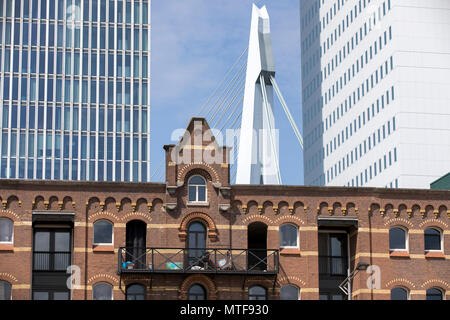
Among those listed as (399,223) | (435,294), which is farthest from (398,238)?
(435,294)

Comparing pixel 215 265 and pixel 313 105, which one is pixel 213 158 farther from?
pixel 313 105

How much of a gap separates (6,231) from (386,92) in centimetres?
7214

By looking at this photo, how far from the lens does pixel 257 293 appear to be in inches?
2138

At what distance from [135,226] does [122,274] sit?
307 cm

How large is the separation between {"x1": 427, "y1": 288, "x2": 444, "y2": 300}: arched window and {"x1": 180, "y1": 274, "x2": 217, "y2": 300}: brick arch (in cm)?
1224

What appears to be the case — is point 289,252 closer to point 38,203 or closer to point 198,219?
point 198,219

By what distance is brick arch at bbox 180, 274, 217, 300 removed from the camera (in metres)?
53.4

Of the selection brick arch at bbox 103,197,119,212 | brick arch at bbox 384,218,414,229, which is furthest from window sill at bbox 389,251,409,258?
brick arch at bbox 103,197,119,212

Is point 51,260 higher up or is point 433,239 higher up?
point 433,239

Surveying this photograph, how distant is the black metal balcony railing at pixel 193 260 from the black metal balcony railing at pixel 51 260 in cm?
337

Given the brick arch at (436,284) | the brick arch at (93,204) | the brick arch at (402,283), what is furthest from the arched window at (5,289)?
the brick arch at (436,284)

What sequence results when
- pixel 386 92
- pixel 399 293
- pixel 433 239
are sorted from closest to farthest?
pixel 399 293 < pixel 433 239 < pixel 386 92
